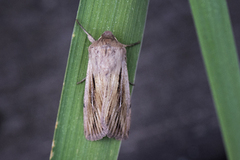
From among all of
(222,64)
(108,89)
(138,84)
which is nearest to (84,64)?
(108,89)

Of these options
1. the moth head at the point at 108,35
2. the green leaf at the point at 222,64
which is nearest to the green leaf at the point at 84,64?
Answer: the moth head at the point at 108,35

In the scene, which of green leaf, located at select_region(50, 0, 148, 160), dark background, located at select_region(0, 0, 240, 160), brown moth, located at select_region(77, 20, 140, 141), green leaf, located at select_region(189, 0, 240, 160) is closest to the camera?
green leaf, located at select_region(189, 0, 240, 160)

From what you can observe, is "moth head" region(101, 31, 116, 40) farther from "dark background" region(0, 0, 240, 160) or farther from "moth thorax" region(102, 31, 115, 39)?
"dark background" region(0, 0, 240, 160)

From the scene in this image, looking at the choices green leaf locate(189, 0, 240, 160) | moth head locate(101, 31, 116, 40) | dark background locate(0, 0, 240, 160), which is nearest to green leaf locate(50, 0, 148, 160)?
moth head locate(101, 31, 116, 40)

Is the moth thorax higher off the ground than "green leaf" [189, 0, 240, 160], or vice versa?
the moth thorax

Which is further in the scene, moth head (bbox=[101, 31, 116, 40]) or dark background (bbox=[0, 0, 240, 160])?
dark background (bbox=[0, 0, 240, 160])

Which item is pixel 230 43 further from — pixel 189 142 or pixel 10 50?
pixel 10 50

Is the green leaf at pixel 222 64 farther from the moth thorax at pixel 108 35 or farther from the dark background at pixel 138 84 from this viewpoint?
the dark background at pixel 138 84

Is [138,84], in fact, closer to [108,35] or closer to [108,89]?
[108,89]
